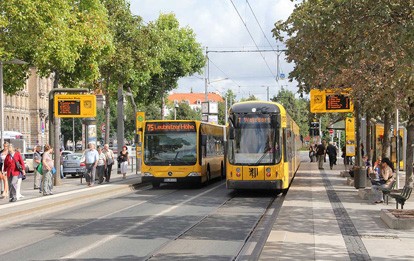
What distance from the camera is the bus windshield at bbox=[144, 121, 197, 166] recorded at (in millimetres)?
30859

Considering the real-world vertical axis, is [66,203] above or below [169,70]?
below

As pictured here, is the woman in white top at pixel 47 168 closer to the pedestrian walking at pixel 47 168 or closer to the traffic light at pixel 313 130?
the pedestrian walking at pixel 47 168

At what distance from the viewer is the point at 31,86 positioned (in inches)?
3878

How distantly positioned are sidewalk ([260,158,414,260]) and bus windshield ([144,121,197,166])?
886 centimetres

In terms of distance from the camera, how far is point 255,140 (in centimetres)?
2606

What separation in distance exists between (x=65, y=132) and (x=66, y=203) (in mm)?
83658

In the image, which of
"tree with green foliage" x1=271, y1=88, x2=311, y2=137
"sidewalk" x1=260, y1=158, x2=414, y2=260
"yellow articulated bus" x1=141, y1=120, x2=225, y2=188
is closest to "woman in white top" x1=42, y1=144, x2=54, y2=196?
"yellow articulated bus" x1=141, y1=120, x2=225, y2=188

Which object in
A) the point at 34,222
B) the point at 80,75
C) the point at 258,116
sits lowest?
the point at 34,222

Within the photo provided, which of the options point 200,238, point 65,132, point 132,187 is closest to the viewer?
point 200,238

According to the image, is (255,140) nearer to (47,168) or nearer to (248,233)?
(47,168)

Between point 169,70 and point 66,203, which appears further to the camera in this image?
point 169,70

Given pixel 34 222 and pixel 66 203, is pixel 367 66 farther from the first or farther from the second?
pixel 34 222

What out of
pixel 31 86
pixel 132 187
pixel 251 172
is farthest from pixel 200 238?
pixel 31 86

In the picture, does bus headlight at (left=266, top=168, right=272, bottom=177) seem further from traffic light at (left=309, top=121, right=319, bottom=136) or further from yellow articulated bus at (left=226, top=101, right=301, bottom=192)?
traffic light at (left=309, top=121, right=319, bottom=136)
